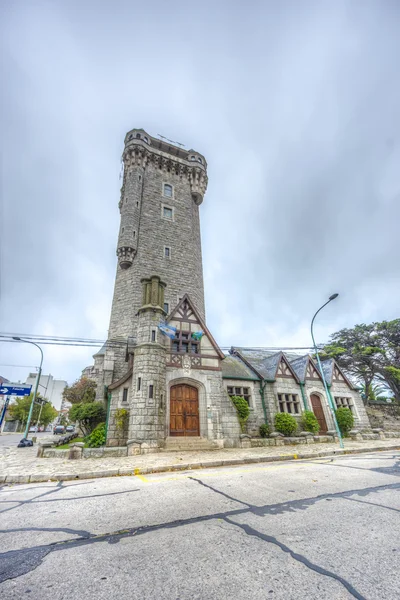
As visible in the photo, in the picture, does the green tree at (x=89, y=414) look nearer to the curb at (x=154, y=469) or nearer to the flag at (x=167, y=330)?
the flag at (x=167, y=330)

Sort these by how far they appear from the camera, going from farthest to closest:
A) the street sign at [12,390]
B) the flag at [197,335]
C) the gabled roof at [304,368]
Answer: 1. the street sign at [12,390]
2. the gabled roof at [304,368]
3. the flag at [197,335]

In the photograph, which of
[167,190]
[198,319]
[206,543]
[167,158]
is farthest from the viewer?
[167,158]

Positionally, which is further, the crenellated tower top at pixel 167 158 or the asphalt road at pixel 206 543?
the crenellated tower top at pixel 167 158

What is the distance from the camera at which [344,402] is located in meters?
22.2

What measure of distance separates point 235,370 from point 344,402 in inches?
420

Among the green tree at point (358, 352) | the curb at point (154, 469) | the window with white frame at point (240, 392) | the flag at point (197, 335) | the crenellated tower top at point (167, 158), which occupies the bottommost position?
the curb at point (154, 469)

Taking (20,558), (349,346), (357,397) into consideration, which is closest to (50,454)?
(20,558)

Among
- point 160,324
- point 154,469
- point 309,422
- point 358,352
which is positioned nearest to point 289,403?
point 309,422

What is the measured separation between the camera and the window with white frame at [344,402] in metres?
21.9

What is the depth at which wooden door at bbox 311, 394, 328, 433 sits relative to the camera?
66.8ft

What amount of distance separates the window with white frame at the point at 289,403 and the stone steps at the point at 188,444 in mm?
7504

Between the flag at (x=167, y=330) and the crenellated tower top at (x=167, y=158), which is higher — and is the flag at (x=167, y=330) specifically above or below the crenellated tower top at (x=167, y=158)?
below

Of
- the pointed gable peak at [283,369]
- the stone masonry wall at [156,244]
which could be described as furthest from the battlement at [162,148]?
the pointed gable peak at [283,369]

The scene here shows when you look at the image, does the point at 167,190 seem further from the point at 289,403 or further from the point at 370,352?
the point at 370,352
